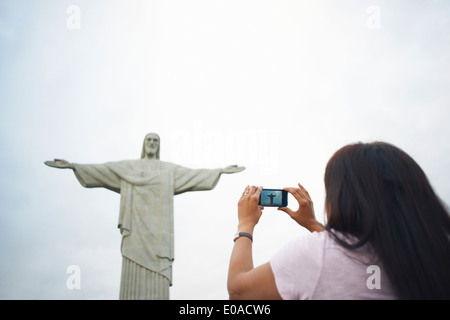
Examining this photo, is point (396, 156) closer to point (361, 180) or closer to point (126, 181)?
point (361, 180)

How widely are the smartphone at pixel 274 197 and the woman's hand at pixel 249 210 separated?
243mm

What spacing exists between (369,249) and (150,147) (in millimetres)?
7746

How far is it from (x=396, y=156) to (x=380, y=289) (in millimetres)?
522

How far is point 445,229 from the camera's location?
53.4 inches

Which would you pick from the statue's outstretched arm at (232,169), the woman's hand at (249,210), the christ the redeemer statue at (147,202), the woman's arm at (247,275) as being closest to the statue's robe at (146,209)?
the christ the redeemer statue at (147,202)

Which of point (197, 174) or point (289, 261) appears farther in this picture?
point (197, 174)

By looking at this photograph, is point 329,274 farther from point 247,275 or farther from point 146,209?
point 146,209

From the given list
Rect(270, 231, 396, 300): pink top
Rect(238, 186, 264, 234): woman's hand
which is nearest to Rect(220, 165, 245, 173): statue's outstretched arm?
Rect(238, 186, 264, 234): woman's hand

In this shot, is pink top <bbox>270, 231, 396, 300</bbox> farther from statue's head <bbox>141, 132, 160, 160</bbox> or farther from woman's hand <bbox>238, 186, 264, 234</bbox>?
statue's head <bbox>141, 132, 160, 160</bbox>

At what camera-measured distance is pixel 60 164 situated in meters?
7.75

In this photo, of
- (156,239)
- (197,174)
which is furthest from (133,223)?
(197,174)

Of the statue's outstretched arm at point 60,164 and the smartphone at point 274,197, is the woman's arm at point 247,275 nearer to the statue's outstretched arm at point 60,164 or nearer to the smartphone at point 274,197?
the smartphone at point 274,197

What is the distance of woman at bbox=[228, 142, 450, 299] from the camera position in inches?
49.3

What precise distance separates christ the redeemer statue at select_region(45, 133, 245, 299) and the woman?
6206 millimetres
